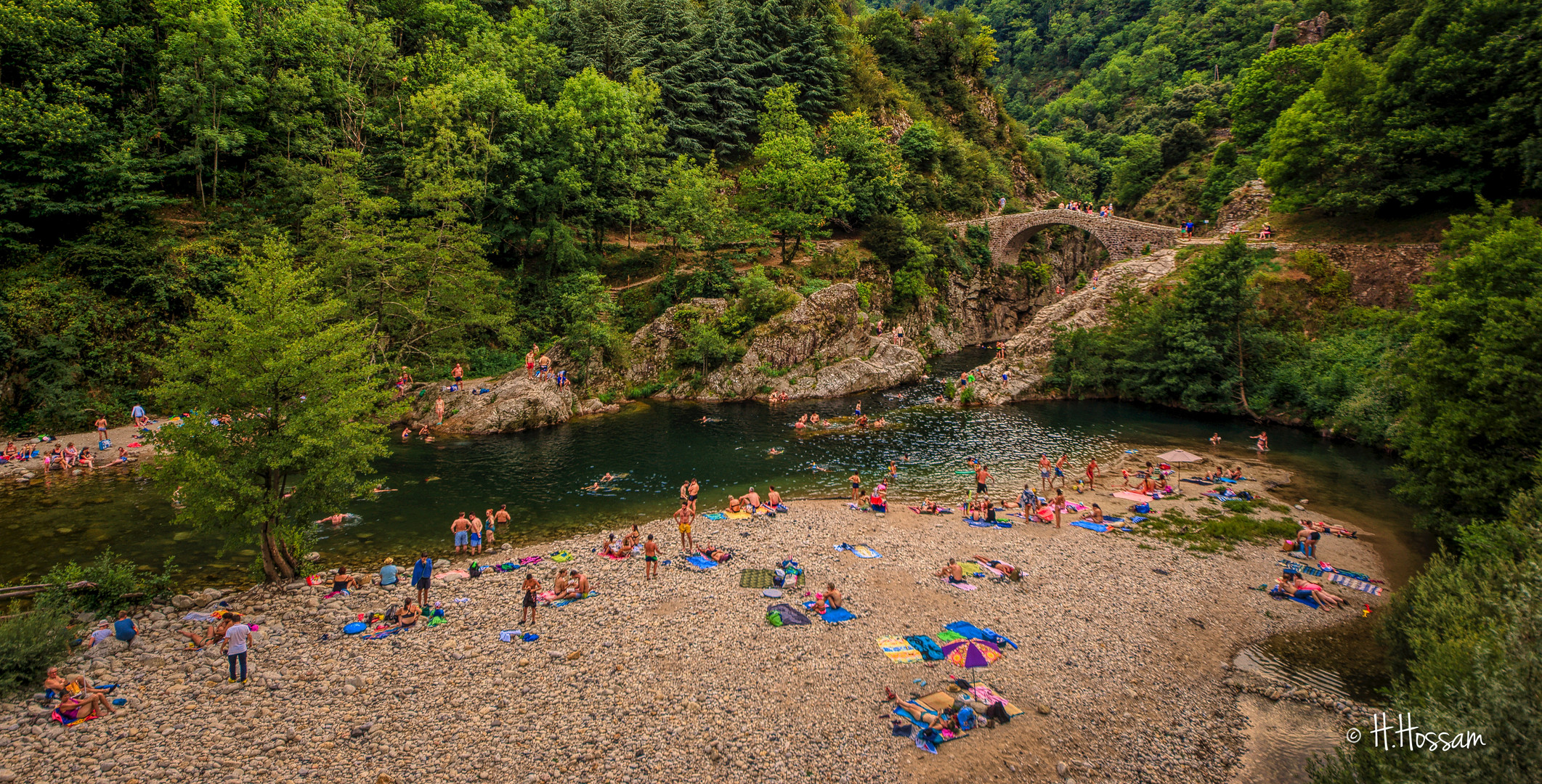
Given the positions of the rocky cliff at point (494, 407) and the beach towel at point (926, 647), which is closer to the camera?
the beach towel at point (926, 647)

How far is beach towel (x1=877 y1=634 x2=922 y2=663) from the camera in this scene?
1430 cm

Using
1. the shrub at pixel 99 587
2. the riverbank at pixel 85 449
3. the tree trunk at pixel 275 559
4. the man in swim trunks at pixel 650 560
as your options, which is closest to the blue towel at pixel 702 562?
the man in swim trunks at pixel 650 560

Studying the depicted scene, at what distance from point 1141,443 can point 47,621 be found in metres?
44.1

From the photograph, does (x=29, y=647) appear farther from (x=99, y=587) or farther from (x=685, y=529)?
(x=685, y=529)

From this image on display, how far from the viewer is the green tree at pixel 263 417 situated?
15984 mm

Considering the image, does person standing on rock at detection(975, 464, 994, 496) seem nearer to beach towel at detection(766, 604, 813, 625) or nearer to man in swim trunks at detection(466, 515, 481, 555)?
beach towel at detection(766, 604, 813, 625)

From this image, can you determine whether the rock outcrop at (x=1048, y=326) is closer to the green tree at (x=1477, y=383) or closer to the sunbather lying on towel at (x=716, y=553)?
the green tree at (x=1477, y=383)

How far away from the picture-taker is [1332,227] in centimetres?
4394

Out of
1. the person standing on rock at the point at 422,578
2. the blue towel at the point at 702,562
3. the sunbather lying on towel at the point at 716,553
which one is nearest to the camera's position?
the person standing on rock at the point at 422,578

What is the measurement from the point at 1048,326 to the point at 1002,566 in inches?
1388

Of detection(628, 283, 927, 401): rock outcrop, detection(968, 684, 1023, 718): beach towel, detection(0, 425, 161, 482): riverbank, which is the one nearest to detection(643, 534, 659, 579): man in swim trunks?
detection(968, 684, 1023, 718): beach towel

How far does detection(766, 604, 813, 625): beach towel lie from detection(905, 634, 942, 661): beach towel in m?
2.79

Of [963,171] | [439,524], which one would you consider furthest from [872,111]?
[439,524]

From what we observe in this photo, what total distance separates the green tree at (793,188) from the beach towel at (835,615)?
41142 millimetres
